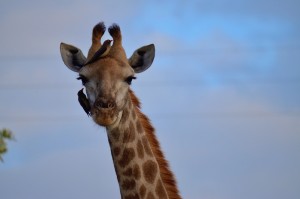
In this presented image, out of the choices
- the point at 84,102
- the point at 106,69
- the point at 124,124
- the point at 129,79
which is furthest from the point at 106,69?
the point at 124,124

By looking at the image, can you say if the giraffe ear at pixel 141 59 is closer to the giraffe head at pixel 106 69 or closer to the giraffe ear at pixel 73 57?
the giraffe head at pixel 106 69

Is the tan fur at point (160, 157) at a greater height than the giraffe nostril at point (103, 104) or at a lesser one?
lesser

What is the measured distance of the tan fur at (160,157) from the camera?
11.0 meters

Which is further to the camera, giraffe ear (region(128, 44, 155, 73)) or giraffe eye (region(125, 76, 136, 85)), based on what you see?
giraffe ear (region(128, 44, 155, 73))

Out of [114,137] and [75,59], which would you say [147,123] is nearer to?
[114,137]

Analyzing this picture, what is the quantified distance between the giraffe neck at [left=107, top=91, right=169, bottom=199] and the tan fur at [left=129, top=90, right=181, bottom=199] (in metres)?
0.12

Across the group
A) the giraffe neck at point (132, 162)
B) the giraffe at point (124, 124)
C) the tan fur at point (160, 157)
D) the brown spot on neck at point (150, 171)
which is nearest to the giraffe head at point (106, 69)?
the giraffe at point (124, 124)

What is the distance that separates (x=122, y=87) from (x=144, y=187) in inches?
65.0

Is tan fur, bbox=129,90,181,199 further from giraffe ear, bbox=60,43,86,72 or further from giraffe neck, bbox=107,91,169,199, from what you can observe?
giraffe ear, bbox=60,43,86,72

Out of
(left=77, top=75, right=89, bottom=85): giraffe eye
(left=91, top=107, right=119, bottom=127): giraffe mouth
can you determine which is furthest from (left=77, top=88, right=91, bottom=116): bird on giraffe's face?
(left=91, top=107, right=119, bottom=127): giraffe mouth

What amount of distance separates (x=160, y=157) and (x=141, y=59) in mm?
1801

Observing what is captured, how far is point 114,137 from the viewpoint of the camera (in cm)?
1084

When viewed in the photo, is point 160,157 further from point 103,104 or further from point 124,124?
point 103,104

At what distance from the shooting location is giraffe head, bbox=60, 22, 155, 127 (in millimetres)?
10367
